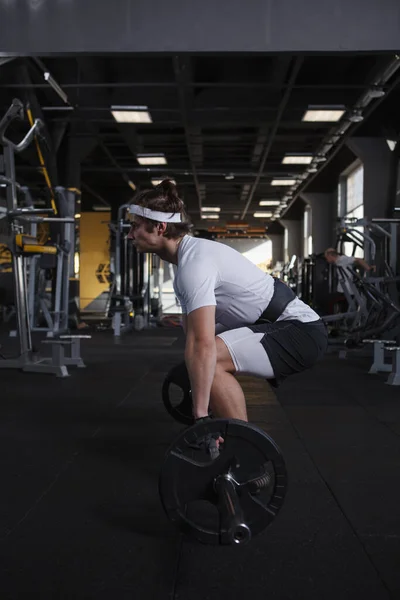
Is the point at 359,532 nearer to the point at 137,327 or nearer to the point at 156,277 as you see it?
the point at 137,327

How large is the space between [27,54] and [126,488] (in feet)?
11.9

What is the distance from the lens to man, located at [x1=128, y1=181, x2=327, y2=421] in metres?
1.80

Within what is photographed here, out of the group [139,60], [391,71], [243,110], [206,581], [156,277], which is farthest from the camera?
[156,277]

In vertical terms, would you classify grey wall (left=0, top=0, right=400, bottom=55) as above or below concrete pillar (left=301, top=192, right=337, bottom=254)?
above

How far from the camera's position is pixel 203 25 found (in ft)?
14.7

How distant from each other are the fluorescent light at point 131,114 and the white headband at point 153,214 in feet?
20.8

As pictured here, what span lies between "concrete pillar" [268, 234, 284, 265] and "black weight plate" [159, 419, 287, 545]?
21.4 metres

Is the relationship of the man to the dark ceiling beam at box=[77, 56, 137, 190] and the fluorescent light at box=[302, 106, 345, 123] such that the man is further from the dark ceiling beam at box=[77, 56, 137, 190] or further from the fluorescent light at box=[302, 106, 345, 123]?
the fluorescent light at box=[302, 106, 345, 123]

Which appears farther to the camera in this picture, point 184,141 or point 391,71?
point 184,141

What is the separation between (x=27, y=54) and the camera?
4637 mm

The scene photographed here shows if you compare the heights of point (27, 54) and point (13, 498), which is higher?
point (27, 54)

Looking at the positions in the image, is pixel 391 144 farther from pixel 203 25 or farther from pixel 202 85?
pixel 203 25

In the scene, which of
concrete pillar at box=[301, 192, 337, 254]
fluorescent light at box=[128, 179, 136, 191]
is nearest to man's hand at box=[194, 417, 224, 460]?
fluorescent light at box=[128, 179, 136, 191]

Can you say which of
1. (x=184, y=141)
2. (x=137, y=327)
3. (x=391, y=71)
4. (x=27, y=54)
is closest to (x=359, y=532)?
(x=27, y=54)
